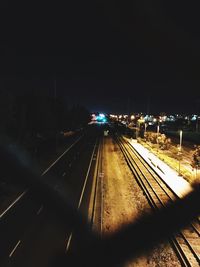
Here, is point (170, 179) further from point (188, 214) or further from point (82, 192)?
point (188, 214)

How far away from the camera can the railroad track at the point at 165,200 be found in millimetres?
10547

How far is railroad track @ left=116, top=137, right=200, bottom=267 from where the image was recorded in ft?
34.6

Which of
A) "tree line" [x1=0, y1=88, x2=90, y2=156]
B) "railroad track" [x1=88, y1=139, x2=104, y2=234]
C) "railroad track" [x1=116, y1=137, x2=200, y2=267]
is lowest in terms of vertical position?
"railroad track" [x1=88, y1=139, x2=104, y2=234]

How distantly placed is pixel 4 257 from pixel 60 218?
937cm

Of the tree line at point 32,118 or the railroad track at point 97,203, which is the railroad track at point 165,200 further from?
the tree line at point 32,118

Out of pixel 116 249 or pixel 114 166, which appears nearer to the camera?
pixel 116 249

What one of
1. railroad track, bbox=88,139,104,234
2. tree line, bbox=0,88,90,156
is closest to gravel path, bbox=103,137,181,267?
railroad track, bbox=88,139,104,234

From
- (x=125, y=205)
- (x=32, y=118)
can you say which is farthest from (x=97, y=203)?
(x=32, y=118)

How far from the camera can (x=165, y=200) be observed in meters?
18.4

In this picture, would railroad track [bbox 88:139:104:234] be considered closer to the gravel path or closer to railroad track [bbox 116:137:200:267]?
the gravel path

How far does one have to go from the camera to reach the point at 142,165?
32.1 meters

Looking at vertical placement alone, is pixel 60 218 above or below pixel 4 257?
above

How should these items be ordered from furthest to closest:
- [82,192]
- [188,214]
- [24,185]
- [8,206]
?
[82,192] < [8,206] < [24,185] < [188,214]


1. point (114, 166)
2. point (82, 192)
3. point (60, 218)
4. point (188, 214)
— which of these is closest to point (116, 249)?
point (188, 214)
